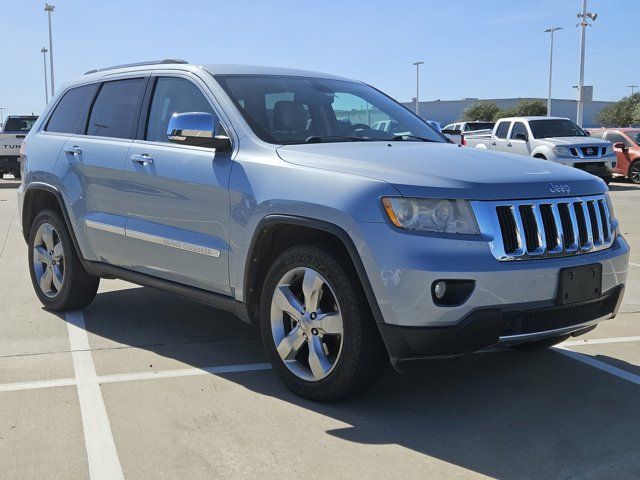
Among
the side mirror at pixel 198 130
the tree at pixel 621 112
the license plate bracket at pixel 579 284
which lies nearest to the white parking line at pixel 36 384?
the side mirror at pixel 198 130

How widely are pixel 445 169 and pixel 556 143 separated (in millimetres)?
15941

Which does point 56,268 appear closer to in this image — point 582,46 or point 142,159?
point 142,159

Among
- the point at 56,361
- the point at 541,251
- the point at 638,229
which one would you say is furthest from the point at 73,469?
the point at 638,229

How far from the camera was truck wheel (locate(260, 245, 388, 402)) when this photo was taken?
369 centimetres

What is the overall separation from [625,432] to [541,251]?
3.20 feet

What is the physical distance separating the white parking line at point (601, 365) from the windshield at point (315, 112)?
1646mm

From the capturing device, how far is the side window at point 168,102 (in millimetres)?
4816

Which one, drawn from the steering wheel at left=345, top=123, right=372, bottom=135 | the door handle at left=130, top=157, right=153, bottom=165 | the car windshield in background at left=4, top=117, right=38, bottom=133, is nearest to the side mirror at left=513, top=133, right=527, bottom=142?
the car windshield in background at left=4, top=117, right=38, bottom=133

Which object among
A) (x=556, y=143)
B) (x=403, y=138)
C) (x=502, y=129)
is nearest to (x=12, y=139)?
(x=502, y=129)

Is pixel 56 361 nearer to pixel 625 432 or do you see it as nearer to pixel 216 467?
pixel 216 467

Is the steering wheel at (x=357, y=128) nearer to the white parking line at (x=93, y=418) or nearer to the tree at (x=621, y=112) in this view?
the white parking line at (x=93, y=418)

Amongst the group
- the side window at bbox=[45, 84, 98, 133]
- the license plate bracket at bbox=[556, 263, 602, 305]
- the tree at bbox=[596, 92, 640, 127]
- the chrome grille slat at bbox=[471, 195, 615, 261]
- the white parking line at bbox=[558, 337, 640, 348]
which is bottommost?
the white parking line at bbox=[558, 337, 640, 348]

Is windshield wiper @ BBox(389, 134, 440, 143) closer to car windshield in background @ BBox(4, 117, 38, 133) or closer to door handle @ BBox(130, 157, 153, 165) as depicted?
door handle @ BBox(130, 157, 153, 165)

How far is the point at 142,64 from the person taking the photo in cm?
546
